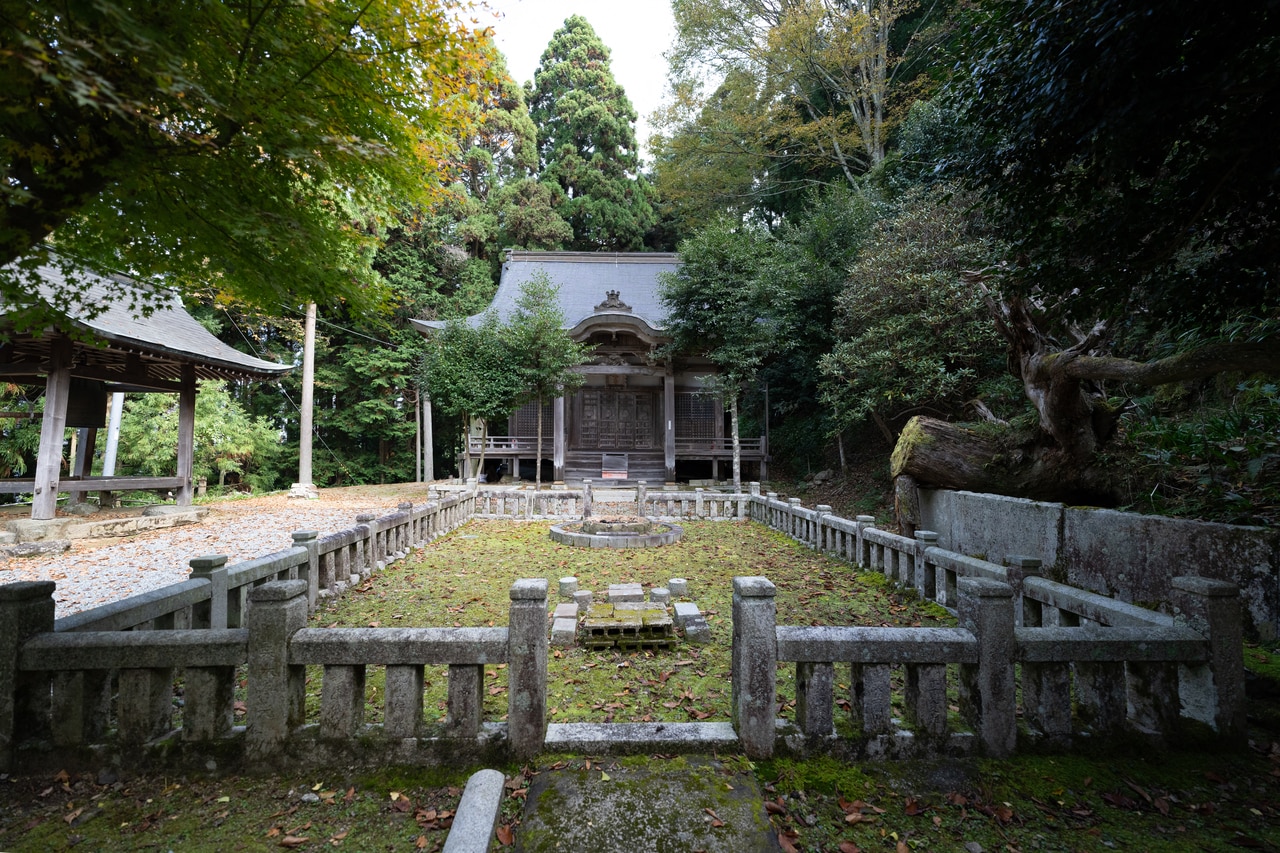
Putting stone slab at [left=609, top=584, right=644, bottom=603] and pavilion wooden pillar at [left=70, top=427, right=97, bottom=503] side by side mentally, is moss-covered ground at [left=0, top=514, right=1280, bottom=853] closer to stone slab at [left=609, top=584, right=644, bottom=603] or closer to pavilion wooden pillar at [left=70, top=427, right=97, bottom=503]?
stone slab at [left=609, top=584, right=644, bottom=603]

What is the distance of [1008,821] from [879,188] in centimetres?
1513

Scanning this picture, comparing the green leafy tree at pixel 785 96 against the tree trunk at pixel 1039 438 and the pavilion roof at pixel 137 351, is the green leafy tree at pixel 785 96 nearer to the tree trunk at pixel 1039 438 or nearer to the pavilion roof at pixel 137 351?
the tree trunk at pixel 1039 438

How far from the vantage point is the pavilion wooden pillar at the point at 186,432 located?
1123 cm

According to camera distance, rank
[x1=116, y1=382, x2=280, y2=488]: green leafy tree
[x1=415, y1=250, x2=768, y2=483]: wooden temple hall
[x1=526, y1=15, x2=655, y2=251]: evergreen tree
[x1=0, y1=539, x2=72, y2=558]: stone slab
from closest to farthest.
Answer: [x1=0, y1=539, x2=72, y2=558]: stone slab → [x1=116, y1=382, x2=280, y2=488]: green leafy tree → [x1=415, y1=250, x2=768, y2=483]: wooden temple hall → [x1=526, y1=15, x2=655, y2=251]: evergreen tree

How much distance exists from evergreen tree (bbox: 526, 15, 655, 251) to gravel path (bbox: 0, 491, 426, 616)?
1735 centimetres

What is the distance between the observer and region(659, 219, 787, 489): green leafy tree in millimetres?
13812

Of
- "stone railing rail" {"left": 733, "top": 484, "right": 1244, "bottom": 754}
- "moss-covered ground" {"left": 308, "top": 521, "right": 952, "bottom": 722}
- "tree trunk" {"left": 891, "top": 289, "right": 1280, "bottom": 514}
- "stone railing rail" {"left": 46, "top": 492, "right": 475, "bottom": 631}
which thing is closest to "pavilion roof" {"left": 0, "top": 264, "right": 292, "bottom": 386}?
"stone railing rail" {"left": 46, "top": 492, "right": 475, "bottom": 631}

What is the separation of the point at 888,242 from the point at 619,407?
10219mm

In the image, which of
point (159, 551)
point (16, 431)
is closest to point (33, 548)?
point (159, 551)

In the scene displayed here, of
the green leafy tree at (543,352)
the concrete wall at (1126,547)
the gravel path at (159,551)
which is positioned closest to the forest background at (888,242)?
the concrete wall at (1126,547)

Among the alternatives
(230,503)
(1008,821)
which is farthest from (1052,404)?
(230,503)

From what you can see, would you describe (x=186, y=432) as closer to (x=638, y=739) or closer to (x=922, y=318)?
(x=638, y=739)

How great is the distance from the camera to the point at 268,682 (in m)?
2.47

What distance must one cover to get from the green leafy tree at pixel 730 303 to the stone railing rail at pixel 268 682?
1203 centimetres
